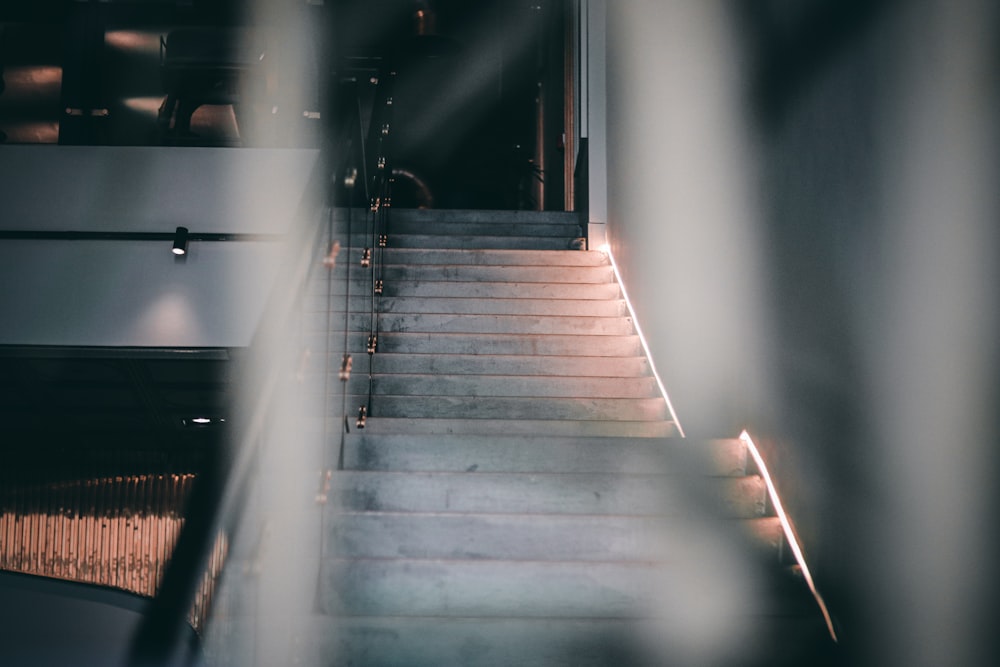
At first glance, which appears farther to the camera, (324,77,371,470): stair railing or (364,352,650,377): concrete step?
(364,352,650,377): concrete step

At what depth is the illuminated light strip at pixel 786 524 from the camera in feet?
8.42

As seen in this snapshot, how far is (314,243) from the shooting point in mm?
2518

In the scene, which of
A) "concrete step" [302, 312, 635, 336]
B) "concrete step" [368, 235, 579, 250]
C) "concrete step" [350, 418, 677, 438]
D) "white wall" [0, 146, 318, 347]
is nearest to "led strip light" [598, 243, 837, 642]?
"concrete step" [350, 418, 677, 438]

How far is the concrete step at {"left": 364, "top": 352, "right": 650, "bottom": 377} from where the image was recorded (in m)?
4.50

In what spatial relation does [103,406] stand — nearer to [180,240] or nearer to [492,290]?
[180,240]

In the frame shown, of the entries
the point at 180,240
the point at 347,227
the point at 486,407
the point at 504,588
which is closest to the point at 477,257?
the point at 486,407

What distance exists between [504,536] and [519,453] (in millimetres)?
474

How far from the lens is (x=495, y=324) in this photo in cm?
504

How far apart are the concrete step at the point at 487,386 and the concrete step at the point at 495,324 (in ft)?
2.08

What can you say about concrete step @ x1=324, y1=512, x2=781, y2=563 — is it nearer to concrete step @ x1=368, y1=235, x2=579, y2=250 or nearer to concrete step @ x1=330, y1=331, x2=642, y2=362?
concrete step @ x1=330, y1=331, x2=642, y2=362

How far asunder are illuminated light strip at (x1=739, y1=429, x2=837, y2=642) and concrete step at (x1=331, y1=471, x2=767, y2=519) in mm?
166

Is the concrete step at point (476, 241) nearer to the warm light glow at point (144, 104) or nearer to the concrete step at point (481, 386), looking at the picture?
the concrete step at point (481, 386)

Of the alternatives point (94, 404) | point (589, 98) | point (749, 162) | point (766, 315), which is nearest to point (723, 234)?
point (749, 162)

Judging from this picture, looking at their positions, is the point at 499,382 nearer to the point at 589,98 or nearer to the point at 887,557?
the point at 887,557
